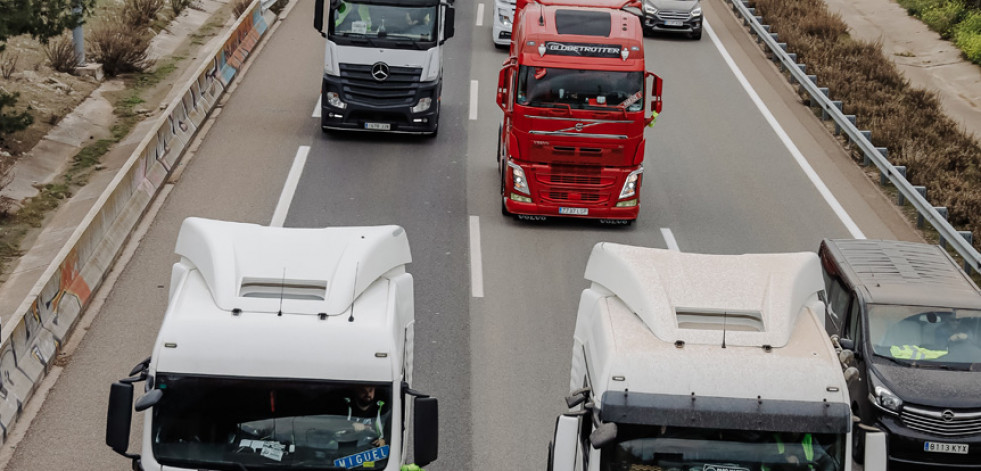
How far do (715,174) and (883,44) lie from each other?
45.2ft

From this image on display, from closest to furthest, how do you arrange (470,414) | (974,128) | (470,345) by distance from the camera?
(470,414), (470,345), (974,128)

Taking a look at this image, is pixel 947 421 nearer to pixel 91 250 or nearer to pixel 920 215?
pixel 920 215

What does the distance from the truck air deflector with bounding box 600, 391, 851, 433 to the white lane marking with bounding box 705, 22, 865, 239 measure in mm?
13380

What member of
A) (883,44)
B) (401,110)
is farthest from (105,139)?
(883,44)

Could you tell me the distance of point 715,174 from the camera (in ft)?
82.3

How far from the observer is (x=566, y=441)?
934 centimetres

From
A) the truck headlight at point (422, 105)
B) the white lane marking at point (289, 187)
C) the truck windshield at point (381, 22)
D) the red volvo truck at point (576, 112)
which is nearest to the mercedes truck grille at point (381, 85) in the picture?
the truck headlight at point (422, 105)

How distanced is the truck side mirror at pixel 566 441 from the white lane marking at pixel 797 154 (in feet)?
45.5

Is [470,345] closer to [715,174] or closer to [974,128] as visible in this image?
[715,174]

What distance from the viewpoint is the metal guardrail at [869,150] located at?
2084 cm

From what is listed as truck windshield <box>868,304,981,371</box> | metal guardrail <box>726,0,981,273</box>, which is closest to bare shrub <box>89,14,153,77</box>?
metal guardrail <box>726,0,981,273</box>

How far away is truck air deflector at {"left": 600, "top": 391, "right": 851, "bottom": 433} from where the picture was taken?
921 centimetres

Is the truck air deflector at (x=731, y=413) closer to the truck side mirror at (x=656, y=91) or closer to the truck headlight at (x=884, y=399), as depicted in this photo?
the truck headlight at (x=884, y=399)

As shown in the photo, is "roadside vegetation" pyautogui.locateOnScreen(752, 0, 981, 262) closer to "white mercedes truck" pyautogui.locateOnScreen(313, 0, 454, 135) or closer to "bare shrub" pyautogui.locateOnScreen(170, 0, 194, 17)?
"white mercedes truck" pyautogui.locateOnScreen(313, 0, 454, 135)
